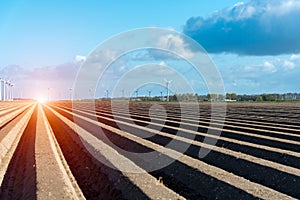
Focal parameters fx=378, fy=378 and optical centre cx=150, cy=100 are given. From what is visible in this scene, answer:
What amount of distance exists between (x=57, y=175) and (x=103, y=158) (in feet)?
7.55

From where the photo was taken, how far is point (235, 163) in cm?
997

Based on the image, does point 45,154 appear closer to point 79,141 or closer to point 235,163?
point 79,141

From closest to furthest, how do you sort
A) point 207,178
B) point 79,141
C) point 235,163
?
point 207,178 < point 235,163 < point 79,141

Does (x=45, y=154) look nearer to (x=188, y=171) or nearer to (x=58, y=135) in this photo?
(x=188, y=171)

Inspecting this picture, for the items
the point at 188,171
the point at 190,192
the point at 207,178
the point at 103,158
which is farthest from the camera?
the point at 103,158

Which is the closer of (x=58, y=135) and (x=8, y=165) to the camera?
(x=8, y=165)

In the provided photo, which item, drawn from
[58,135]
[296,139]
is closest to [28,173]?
[58,135]

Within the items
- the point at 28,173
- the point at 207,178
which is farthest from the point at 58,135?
the point at 207,178

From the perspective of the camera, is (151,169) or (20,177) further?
(151,169)

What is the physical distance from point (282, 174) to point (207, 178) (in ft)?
5.85

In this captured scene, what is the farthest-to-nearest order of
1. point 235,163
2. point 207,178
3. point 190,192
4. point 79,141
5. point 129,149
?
point 79,141, point 129,149, point 235,163, point 207,178, point 190,192

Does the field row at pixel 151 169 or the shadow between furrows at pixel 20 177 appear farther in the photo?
the shadow between furrows at pixel 20 177

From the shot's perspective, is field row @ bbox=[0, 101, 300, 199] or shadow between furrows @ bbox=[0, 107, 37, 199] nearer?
field row @ bbox=[0, 101, 300, 199]

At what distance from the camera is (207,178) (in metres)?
8.15
